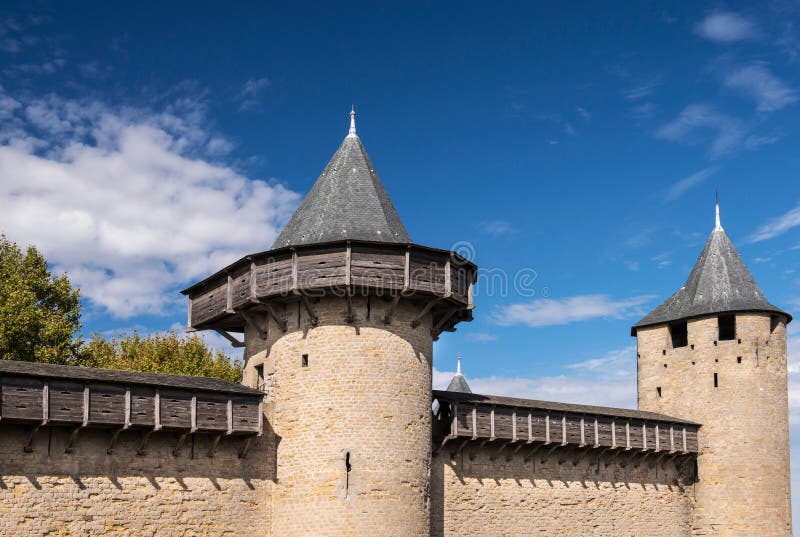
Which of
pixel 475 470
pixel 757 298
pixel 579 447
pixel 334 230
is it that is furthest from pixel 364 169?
pixel 757 298

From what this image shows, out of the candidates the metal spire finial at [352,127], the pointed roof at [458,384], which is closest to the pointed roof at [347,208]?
the metal spire finial at [352,127]

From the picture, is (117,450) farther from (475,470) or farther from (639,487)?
(639,487)

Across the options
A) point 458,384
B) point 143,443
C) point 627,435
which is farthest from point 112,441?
point 458,384

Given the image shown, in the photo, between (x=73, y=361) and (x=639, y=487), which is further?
(x=73, y=361)

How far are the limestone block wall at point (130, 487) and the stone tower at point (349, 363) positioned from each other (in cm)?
76

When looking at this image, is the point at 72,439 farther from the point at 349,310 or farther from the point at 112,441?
the point at 349,310

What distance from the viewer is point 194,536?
1927 centimetres

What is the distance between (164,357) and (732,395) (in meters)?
19.8

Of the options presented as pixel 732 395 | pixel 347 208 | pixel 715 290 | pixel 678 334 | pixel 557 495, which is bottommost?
pixel 557 495

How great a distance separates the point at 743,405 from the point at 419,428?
11496 millimetres

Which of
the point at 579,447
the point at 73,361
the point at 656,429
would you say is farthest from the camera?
the point at 73,361

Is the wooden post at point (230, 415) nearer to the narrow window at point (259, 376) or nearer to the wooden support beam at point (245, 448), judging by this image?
the wooden support beam at point (245, 448)

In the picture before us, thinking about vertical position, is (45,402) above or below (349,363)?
below

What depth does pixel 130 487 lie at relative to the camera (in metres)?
18.8
